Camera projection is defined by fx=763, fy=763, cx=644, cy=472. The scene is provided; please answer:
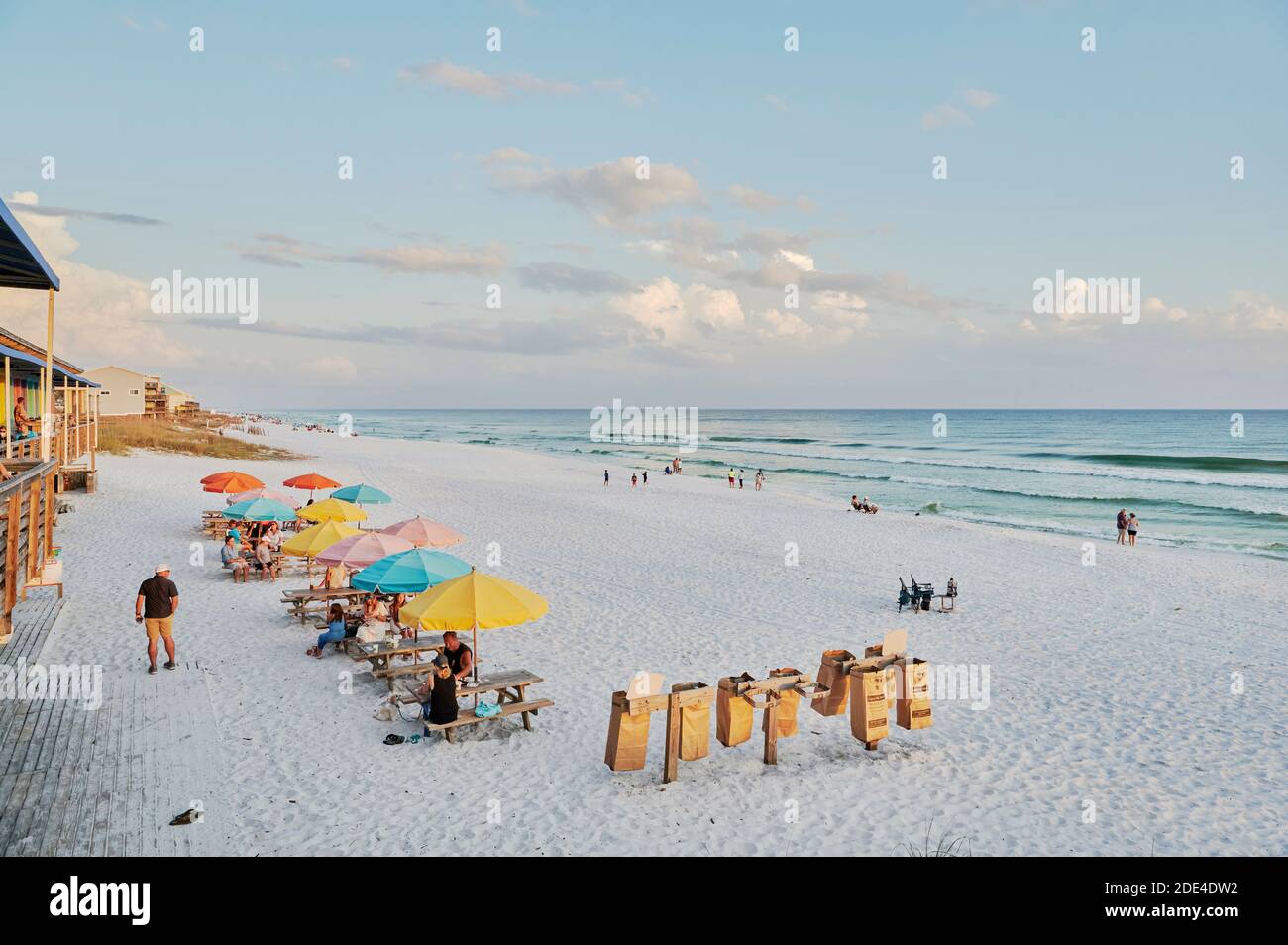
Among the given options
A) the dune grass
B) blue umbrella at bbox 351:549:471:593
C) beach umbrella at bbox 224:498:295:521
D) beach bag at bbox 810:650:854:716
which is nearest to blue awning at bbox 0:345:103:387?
beach umbrella at bbox 224:498:295:521

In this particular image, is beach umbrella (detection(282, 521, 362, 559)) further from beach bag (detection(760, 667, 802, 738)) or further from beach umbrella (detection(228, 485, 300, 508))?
beach umbrella (detection(228, 485, 300, 508))

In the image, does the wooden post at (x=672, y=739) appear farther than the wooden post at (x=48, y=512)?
No

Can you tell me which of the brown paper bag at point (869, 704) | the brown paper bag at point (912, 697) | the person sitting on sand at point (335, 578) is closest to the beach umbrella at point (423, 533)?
the person sitting on sand at point (335, 578)

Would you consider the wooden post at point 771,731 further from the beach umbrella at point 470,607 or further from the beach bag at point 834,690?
the beach umbrella at point 470,607

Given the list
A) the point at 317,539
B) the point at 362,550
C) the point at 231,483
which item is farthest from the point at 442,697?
the point at 231,483

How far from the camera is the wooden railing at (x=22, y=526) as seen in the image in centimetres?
951

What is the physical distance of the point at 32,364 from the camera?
17.8 meters

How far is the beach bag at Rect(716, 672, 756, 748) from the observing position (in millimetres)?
8172

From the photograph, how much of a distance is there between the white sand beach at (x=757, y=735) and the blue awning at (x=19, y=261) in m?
5.19

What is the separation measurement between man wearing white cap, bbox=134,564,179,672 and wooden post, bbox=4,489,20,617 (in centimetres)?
138
